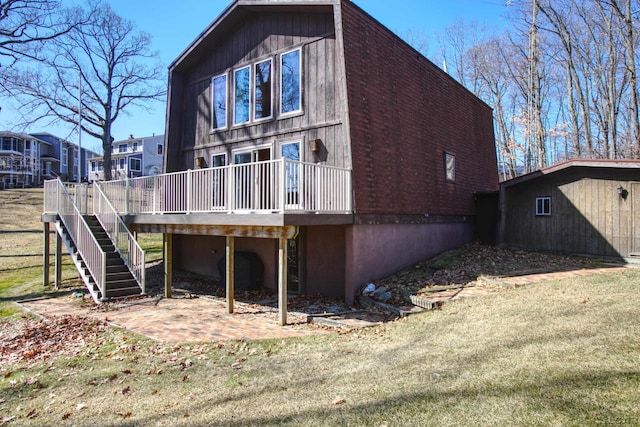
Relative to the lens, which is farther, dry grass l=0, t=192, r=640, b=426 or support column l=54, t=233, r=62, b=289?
support column l=54, t=233, r=62, b=289

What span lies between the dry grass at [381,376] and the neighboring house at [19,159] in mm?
51033

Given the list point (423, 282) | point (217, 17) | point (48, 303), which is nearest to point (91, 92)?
point (217, 17)

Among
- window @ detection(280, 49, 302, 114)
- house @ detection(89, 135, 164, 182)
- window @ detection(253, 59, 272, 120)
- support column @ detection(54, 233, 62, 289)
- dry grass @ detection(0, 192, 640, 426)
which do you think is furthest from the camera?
house @ detection(89, 135, 164, 182)

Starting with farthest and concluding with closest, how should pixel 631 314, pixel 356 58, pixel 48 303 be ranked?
pixel 48 303, pixel 356 58, pixel 631 314

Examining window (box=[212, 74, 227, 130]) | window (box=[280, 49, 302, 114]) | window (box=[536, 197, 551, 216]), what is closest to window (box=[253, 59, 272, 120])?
window (box=[280, 49, 302, 114])

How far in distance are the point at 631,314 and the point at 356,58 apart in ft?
24.4

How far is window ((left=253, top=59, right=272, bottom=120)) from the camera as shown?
37.9ft

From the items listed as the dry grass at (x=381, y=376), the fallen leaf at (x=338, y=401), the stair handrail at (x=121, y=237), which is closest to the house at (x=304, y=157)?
the stair handrail at (x=121, y=237)

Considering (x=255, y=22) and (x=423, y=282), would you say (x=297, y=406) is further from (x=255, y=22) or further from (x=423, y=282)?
(x=255, y=22)

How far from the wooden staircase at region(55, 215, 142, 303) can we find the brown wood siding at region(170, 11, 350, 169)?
12.5ft

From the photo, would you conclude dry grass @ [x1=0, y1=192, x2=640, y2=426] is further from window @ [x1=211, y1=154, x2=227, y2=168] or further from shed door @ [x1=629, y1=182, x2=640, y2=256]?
window @ [x1=211, y1=154, x2=227, y2=168]

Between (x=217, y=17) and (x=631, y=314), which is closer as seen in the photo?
(x=631, y=314)

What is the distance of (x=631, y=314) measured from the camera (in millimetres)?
5707

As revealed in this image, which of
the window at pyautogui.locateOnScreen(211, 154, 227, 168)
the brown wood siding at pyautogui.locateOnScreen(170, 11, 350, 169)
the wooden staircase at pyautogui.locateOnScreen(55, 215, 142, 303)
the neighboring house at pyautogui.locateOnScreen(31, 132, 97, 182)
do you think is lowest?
the wooden staircase at pyautogui.locateOnScreen(55, 215, 142, 303)
